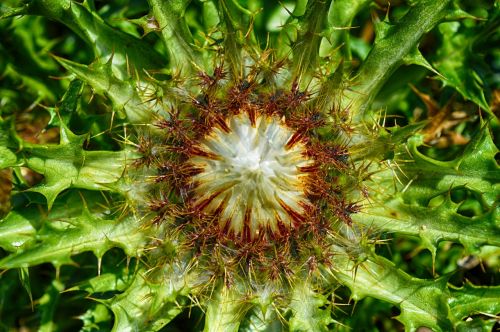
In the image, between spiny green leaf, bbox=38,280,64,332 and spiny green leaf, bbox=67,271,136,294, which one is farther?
spiny green leaf, bbox=38,280,64,332

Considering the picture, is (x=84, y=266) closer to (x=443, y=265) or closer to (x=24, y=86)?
(x=24, y=86)

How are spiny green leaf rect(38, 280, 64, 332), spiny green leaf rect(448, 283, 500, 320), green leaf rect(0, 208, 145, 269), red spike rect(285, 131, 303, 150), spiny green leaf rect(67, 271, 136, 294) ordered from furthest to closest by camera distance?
spiny green leaf rect(38, 280, 64, 332)
spiny green leaf rect(448, 283, 500, 320)
spiny green leaf rect(67, 271, 136, 294)
red spike rect(285, 131, 303, 150)
green leaf rect(0, 208, 145, 269)

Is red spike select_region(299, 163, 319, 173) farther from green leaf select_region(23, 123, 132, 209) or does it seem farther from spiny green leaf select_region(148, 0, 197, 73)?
green leaf select_region(23, 123, 132, 209)

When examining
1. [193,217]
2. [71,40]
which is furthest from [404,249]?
[71,40]

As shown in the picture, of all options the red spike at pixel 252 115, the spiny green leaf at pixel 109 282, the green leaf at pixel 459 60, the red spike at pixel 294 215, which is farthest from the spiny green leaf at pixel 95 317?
the green leaf at pixel 459 60

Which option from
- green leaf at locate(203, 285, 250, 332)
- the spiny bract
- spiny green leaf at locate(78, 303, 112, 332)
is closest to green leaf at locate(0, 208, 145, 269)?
the spiny bract

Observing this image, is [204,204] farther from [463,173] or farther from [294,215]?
[463,173]

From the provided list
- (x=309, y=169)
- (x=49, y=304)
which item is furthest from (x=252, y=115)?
(x=49, y=304)

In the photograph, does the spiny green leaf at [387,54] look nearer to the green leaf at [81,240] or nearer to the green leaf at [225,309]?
the green leaf at [225,309]
